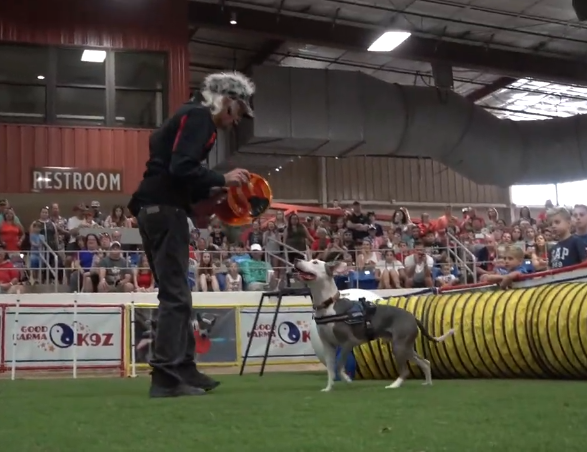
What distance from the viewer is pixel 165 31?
17719mm

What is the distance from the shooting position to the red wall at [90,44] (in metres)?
16.7

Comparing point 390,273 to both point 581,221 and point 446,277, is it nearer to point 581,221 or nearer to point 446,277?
point 446,277

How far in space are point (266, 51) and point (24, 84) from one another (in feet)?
21.9

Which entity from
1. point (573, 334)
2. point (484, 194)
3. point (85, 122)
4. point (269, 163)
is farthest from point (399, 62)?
point (573, 334)

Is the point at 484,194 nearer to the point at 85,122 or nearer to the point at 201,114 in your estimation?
the point at 85,122

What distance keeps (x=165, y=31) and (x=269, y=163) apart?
A: 19.0 feet

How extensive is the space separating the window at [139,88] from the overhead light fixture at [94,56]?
0.29 meters

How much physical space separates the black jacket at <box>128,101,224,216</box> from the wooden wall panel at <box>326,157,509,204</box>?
25753 mm

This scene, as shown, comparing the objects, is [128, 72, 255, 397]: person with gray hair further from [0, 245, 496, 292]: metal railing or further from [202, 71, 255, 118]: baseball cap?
[0, 245, 496, 292]: metal railing

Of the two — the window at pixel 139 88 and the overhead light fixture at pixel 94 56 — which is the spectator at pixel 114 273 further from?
the overhead light fixture at pixel 94 56

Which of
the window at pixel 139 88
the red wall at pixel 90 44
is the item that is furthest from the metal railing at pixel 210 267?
the window at pixel 139 88

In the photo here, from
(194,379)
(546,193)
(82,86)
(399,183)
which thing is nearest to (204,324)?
(194,379)

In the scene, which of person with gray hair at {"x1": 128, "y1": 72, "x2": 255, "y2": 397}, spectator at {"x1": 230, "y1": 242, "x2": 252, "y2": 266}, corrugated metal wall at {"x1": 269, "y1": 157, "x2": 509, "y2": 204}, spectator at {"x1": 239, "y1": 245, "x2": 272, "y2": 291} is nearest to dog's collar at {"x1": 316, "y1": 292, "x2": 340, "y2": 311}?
person with gray hair at {"x1": 128, "y1": 72, "x2": 255, "y2": 397}

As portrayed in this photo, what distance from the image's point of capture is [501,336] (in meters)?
6.73
